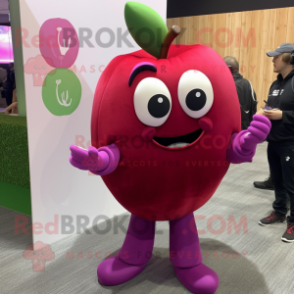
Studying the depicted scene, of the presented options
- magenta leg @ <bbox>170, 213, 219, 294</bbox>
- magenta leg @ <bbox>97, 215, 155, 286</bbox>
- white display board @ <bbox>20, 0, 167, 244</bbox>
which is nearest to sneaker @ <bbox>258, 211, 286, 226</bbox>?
magenta leg @ <bbox>170, 213, 219, 294</bbox>

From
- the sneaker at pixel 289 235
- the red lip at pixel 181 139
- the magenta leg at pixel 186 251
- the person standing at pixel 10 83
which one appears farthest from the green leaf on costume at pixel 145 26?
the sneaker at pixel 289 235

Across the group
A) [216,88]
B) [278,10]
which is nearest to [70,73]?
[216,88]

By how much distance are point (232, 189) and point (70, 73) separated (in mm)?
1864

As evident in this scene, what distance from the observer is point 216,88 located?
1.35 metres

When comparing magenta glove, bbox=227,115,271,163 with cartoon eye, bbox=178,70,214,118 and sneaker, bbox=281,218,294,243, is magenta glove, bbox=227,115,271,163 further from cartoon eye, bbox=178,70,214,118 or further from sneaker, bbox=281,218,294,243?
sneaker, bbox=281,218,294,243

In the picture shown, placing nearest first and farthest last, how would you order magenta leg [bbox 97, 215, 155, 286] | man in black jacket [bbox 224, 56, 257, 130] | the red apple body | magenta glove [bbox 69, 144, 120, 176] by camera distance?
magenta glove [bbox 69, 144, 120, 176] → the red apple body → magenta leg [bbox 97, 215, 155, 286] → man in black jacket [bbox 224, 56, 257, 130]

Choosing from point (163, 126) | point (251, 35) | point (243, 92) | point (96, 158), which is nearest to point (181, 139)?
point (163, 126)

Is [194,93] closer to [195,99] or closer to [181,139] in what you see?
[195,99]

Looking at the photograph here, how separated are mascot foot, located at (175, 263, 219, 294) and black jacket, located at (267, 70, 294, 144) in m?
1.01

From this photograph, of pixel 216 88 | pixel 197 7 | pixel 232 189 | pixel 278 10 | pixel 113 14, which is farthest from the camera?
pixel 197 7

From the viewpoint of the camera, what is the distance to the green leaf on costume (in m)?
1.37

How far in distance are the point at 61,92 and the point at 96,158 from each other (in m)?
0.88

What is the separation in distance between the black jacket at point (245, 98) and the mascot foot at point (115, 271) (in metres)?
2.28

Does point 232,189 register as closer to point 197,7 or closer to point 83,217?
point 83,217
